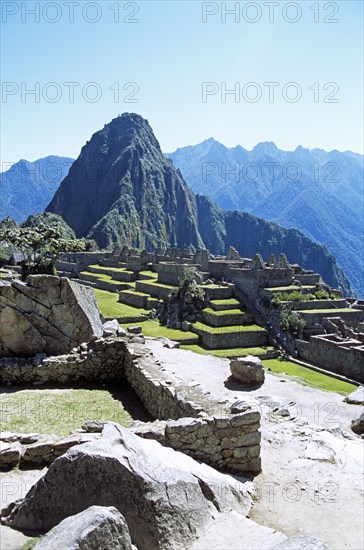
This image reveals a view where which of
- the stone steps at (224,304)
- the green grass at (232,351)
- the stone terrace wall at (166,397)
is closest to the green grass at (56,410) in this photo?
the stone terrace wall at (166,397)

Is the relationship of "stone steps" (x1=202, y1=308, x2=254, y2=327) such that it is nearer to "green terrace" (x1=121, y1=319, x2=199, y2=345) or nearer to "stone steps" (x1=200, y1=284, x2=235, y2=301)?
"green terrace" (x1=121, y1=319, x2=199, y2=345)

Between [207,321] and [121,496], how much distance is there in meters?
36.9

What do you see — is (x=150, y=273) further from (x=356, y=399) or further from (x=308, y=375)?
(x=356, y=399)

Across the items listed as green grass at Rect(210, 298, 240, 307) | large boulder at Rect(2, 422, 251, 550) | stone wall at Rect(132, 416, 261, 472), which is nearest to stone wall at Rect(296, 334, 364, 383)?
green grass at Rect(210, 298, 240, 307)

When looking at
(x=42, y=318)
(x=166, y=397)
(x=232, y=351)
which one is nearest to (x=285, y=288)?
(x=232, y=351)

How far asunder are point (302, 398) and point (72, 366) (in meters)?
9.46

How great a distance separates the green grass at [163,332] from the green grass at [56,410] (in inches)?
1023

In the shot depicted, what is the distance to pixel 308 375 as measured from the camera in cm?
3272

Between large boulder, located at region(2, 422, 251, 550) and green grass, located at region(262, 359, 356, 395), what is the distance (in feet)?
76.4

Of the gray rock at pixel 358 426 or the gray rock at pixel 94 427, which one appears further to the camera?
the gray rock at pixel 358 426

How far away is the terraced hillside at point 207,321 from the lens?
38.7 m

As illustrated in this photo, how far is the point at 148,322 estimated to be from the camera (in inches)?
1724

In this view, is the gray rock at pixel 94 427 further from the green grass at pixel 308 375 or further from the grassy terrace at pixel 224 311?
the grassy terrace at pixel 224 311

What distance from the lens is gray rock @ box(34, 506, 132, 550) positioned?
454 cm
